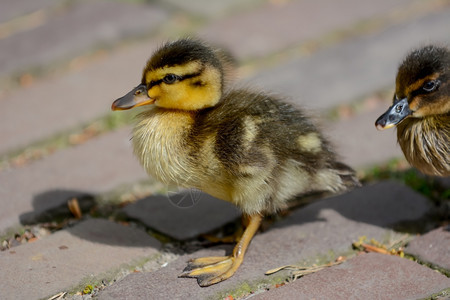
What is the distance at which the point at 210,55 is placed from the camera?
2873 millimetres

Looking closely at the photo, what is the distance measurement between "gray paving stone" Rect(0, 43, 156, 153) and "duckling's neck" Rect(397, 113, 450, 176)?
1.74 metres

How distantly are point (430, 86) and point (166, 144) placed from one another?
3.79 feet

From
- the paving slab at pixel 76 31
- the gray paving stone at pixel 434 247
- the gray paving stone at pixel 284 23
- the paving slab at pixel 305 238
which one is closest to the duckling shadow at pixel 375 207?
the paving slab at pixel 305 238

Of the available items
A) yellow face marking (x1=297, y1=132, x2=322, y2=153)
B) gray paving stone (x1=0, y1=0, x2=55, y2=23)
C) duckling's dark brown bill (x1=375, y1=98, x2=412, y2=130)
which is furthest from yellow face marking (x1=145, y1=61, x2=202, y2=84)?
gray paving stone (x1=0, y1=0, x2=55, y2=23)

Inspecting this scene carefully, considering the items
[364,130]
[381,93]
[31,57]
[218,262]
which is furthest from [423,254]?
[31,57]

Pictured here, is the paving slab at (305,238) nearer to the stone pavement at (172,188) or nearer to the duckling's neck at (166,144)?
the stone pavement at (172,188)

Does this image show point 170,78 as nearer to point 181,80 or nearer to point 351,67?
point 181,80

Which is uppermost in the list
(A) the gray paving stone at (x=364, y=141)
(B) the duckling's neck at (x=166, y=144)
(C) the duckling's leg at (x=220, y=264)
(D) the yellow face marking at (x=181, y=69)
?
(D) the yellow face marking at (x=181, y=69)

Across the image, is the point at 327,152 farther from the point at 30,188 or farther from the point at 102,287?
the point at 30,188

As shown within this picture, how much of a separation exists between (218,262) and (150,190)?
2.50 ft

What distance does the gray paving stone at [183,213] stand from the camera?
313 centimetres

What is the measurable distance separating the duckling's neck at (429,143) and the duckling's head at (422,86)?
51mm

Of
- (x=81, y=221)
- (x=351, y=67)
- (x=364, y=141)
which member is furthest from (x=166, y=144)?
(x=351, y=67)

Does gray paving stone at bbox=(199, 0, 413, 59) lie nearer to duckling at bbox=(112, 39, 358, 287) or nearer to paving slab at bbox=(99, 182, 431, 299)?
paving slab at bbox=(99, 182, 431, 299)
